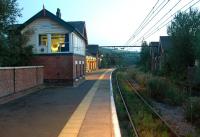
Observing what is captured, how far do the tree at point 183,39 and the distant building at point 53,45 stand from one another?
12589 millimetres

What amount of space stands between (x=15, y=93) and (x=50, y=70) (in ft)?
34.5

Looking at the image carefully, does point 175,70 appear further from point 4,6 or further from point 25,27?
point 4,6

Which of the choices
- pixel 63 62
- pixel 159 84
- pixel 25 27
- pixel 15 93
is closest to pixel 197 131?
pixel 15 93

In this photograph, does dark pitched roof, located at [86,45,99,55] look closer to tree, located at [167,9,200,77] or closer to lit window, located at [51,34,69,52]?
tree, located at [167,9,200,77]

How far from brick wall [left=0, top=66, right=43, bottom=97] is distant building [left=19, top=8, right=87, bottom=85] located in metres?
3.19

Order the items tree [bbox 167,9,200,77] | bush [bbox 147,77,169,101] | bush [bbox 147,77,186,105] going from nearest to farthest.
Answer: bush [bbox 147,77,186,105] → bush [bbox 147,77,169,101] → tree [bbox 167,9,200,77]

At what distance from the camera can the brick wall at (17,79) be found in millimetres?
19125

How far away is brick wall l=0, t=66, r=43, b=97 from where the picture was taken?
19.1m

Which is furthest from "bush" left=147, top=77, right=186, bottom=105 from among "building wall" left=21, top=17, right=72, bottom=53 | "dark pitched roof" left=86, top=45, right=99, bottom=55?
"dark pitched roof" left=86, top=45, right=99, bottom=55

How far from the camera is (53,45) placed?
1261 inches

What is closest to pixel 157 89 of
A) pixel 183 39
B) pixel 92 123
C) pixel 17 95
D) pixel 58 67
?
pixel 58 67

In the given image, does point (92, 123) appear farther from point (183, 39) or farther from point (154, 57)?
point (154, 57)

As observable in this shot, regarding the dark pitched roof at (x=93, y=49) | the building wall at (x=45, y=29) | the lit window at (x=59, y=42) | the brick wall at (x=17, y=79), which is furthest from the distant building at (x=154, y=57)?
the brick wall at (x=17, y=79)

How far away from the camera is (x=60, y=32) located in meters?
31.6
